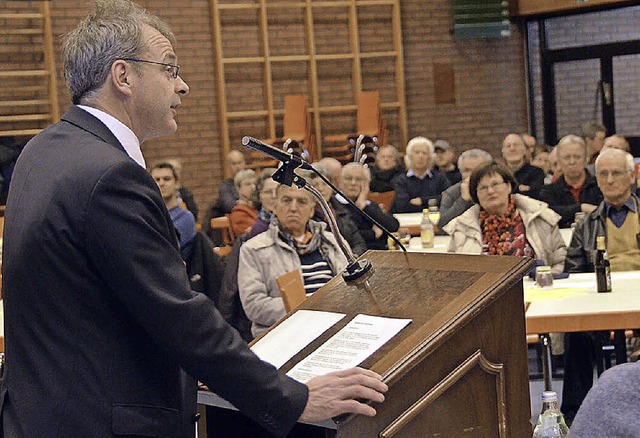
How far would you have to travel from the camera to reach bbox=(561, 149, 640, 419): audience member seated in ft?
17.1

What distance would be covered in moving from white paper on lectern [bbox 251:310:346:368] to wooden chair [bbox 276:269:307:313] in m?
1.83

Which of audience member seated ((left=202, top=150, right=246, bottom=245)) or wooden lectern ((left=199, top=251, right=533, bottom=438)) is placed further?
audience member seated ((left=202, top=150, right=246, bottom=245))

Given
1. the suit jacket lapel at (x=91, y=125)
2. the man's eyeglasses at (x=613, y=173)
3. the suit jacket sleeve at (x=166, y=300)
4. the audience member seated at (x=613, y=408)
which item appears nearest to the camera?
the audience member seated at (x=613, y=408)

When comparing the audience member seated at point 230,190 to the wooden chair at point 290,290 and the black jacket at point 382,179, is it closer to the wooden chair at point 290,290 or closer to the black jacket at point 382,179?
the black jacket at point 382,179

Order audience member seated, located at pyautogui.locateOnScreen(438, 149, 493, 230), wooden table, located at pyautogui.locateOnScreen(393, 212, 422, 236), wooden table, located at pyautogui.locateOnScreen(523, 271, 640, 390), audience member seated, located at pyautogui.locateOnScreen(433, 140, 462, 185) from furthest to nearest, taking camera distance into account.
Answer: audience member seated, located at pyautogui.locateOnScreen(433, 140, 462, 185) < wooden table, located at pyautogui.locateOnScreen(393, 212, 422, 236) < audience member seated, located at pyautogui.locateOnScreen(438, 149, 493, 230) < wooden table, located at pyautogui.locateOnScreen(523, 271, 640, 390)

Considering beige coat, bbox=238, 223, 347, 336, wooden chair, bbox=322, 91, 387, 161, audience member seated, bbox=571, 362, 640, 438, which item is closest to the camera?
audience member seated, bbox=571, 362, 640, 438

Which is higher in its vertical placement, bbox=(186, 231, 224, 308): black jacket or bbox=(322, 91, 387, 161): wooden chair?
bbox=(322, 91, 387, 161): wooden chair

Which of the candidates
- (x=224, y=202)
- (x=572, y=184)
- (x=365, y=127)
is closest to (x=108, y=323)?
(x=572, y=184)

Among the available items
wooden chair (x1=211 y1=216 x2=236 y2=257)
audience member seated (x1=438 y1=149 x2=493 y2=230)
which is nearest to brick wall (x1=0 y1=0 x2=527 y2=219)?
wooden chair (x1=211 y1=216 x2=236 y2=257)

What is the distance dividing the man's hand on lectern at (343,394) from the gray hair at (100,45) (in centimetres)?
65

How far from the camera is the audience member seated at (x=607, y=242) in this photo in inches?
205

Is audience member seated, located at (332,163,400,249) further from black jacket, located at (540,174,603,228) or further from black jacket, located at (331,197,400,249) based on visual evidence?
black jacket, located at (540,174,603,228)

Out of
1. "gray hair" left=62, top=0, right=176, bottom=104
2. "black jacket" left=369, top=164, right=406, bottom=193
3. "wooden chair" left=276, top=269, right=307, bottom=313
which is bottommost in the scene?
"wooden chair" left=276, top=269, right=307, bottom=313

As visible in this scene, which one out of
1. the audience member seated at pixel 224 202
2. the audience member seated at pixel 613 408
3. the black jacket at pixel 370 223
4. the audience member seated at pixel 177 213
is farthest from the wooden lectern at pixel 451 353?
the audience member seated at pixel 224 202
